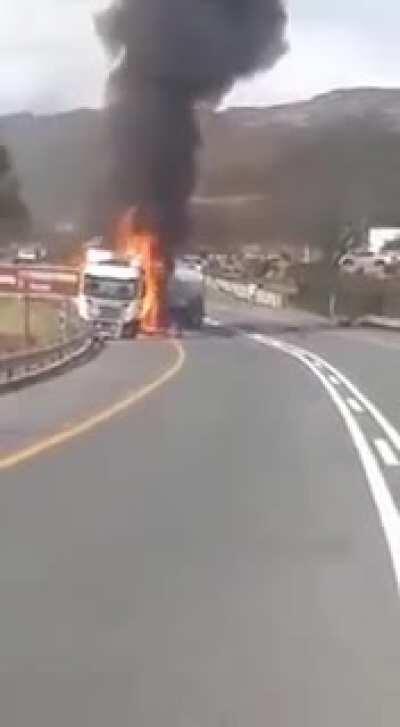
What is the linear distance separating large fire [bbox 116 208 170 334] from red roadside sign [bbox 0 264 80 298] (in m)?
2.31

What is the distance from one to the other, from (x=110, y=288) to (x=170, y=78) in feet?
33.1

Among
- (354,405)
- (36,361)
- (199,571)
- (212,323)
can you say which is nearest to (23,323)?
(212,323)

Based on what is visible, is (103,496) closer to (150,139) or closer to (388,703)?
(388,703)

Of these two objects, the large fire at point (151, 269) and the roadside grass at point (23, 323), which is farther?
the large fire at point (151, 269)

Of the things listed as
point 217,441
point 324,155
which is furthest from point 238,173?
point 217,441

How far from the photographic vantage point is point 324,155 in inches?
5221

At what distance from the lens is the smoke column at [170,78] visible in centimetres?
6156

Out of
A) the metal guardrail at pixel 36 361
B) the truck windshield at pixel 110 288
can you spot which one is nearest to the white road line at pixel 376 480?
the metal guardrail at pixel 36 361

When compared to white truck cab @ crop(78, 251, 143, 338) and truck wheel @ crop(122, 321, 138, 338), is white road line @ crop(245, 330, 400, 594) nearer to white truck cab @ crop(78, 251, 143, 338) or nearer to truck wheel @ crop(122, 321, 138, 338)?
white truck cab @ crop(78, 251, 143, 338)

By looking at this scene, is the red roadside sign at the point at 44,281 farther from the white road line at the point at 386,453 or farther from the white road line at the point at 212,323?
the white road line at the point at 386,453

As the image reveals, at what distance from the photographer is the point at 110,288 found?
56.6 m

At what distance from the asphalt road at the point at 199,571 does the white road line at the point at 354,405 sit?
1.30 m

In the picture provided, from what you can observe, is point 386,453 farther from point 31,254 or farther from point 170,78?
point 31,254

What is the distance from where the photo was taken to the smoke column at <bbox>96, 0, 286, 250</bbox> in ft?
202
